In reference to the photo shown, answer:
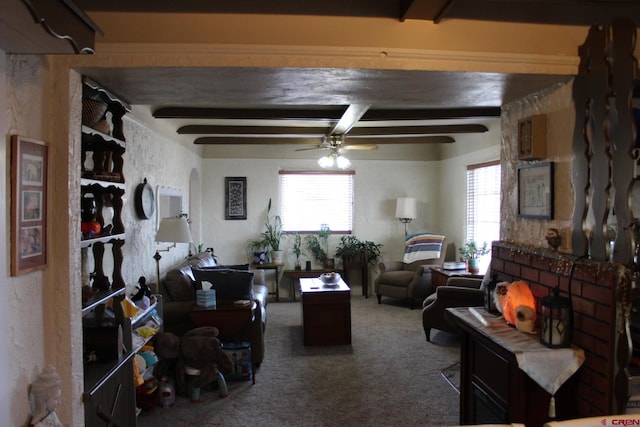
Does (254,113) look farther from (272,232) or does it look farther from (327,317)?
(272,232)

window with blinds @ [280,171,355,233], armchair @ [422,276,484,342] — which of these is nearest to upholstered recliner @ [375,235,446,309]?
window with blinds @ [280,171,355,233]

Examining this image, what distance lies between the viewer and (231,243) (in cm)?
689

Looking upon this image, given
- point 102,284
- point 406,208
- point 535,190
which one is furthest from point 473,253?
point 102,284

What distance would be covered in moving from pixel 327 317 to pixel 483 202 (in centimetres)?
264

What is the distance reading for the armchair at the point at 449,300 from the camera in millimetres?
4242

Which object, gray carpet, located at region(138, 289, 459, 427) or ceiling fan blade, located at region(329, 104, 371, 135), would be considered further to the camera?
ceiling fan blade, located at region(329, 104, 371, 135)

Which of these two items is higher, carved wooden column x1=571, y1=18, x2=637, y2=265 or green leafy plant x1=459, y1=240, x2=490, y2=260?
carved wooden column x1=571, y1=18, x2=637, y2=265

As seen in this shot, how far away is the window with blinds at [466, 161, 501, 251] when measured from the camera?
548 cm

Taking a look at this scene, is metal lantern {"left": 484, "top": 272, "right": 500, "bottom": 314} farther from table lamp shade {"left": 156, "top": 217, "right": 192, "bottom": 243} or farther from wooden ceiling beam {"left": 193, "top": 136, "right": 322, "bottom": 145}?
wooden ceiling beam {"left": 193, "top": 136, "right": 322, "bottom": 145}

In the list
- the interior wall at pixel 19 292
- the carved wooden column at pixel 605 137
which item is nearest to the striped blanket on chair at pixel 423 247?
the carved wooden column at pixel 605 137

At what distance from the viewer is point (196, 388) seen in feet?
10.9

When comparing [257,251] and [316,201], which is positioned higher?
[316,201]

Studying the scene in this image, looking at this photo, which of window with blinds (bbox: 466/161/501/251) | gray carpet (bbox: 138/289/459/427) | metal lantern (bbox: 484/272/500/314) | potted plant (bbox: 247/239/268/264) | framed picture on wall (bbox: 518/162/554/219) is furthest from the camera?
potted plant (bbox: 247/239/268/264)

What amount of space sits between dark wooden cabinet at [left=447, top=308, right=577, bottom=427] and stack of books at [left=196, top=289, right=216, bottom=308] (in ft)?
6.38
